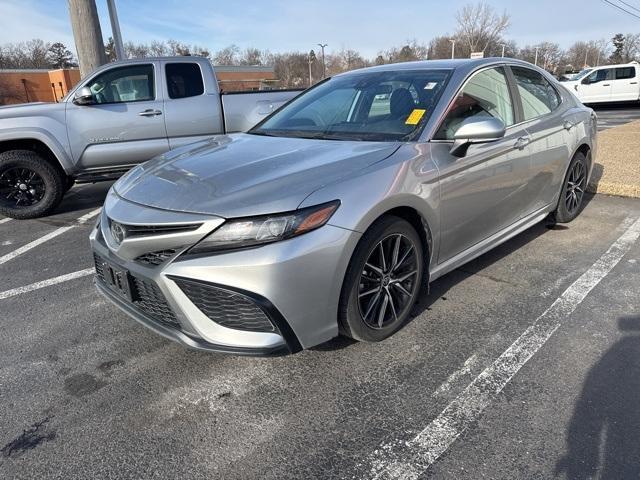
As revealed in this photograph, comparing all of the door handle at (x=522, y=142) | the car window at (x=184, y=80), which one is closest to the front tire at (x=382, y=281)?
the door handle at (x=522, y=142)

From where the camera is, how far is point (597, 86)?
66.0ft

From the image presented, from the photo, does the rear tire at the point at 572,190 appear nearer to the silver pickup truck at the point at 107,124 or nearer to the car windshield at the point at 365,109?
the car windshield at the point at 365,109

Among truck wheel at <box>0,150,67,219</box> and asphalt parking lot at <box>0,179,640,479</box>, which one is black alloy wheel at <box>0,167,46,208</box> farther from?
asphalt parking lot at <box>0,179,640,479</box>

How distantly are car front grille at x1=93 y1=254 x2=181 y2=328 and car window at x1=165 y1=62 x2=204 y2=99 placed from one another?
15.5 feet

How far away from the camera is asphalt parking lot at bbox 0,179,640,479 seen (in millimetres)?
2012

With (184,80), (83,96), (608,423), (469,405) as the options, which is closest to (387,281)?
(469,405)

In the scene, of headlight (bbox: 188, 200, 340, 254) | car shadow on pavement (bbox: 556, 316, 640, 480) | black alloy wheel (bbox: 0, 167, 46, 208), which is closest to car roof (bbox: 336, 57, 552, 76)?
headlight (bbox: 188, 200, 340, 254)

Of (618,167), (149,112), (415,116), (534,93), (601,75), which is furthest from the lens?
(601,75)

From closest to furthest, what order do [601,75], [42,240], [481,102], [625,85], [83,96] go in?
[481,102] < [42,240] < [83,96] < [625,85] < [601,75]

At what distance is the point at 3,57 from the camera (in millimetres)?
63812

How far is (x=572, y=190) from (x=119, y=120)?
17.9 feet

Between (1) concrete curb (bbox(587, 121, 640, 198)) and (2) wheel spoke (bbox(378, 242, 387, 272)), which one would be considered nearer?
(2) wheel spoke (bbox(378, 242, 387, 272))

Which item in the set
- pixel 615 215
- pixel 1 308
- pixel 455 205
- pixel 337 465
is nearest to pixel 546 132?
pixel 455 205

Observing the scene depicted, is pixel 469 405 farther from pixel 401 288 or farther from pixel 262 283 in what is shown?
pixel 262 283
